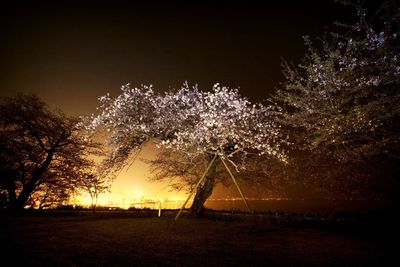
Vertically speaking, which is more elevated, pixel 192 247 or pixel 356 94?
pixel 356 94

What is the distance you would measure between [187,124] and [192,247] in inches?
351

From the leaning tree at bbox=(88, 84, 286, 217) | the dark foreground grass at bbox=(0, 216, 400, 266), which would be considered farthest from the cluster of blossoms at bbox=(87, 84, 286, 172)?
the dark foreground grass at bbox=(0, 216, 400, 266)

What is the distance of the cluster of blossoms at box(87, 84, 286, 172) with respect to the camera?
16.8 metres

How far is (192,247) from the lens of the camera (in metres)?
9.48

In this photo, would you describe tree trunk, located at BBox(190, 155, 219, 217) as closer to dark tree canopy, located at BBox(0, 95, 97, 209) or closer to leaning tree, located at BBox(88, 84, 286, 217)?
leaning tree, located at BBox(88, 84, 286, 217)

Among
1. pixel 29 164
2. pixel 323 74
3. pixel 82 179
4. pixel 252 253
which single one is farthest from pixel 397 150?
pixel 29 164

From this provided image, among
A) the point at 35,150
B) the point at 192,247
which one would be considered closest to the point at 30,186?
the point at 35,150

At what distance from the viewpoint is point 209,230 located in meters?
13.2

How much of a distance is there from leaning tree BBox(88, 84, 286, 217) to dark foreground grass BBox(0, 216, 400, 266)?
16.0 feet

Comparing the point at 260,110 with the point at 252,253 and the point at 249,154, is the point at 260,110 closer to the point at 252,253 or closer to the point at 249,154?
the point at 249,154

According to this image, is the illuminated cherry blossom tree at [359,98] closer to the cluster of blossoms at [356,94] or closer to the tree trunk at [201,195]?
the cluster of blossoms at [356,94]

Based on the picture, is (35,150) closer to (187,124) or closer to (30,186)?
(30,186)

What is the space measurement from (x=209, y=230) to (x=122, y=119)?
7.94m

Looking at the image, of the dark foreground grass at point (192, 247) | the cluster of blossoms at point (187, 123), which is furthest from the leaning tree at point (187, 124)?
the dark foreground grass at point (192, 247)
